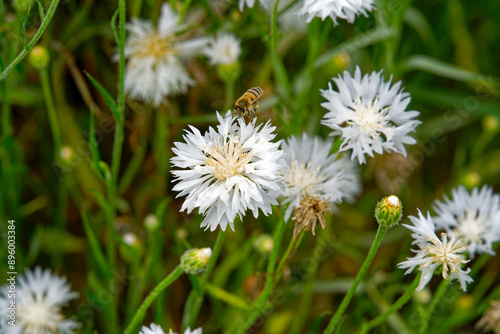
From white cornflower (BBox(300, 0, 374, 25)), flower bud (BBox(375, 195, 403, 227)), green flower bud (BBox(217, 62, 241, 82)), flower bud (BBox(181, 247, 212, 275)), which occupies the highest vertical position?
green flower bud (BBox(217, 62, 241, 82))

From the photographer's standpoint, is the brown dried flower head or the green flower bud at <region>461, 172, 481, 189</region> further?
the green flower bud at <region>461, 172, 481, 189</region>

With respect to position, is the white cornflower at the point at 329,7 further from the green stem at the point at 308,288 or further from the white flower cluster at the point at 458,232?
the green stem at the point at 308,288

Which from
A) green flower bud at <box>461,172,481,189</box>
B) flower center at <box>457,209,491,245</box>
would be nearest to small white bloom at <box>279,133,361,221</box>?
flower center at <box>457,209,491,245</box>

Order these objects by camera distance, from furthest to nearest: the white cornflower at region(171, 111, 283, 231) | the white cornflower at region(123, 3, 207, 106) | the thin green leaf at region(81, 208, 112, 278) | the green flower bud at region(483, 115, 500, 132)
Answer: the green flower bud at region(483, 115, 500, 132), the white cornflower at region(123, 3, 207, 106), the thin green leaf at region(81, 208, 112, 278), the white cornflower at region(171, 111, 283, 231)

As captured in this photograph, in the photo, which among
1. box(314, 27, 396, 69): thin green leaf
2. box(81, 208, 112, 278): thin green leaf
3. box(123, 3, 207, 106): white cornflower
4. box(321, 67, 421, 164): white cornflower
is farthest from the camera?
box(123, 3, 207, 106): white cornflower

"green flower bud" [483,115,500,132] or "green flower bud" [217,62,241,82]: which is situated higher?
"green flower bud" [217,62,241,82]

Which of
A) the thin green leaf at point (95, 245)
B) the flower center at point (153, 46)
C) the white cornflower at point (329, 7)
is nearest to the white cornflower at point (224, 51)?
the flower center at point (153, 46)

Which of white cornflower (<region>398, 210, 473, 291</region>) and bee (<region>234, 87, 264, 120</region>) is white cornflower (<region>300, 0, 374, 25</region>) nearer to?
bee (<region>234, 87, 264, 120</region>)
